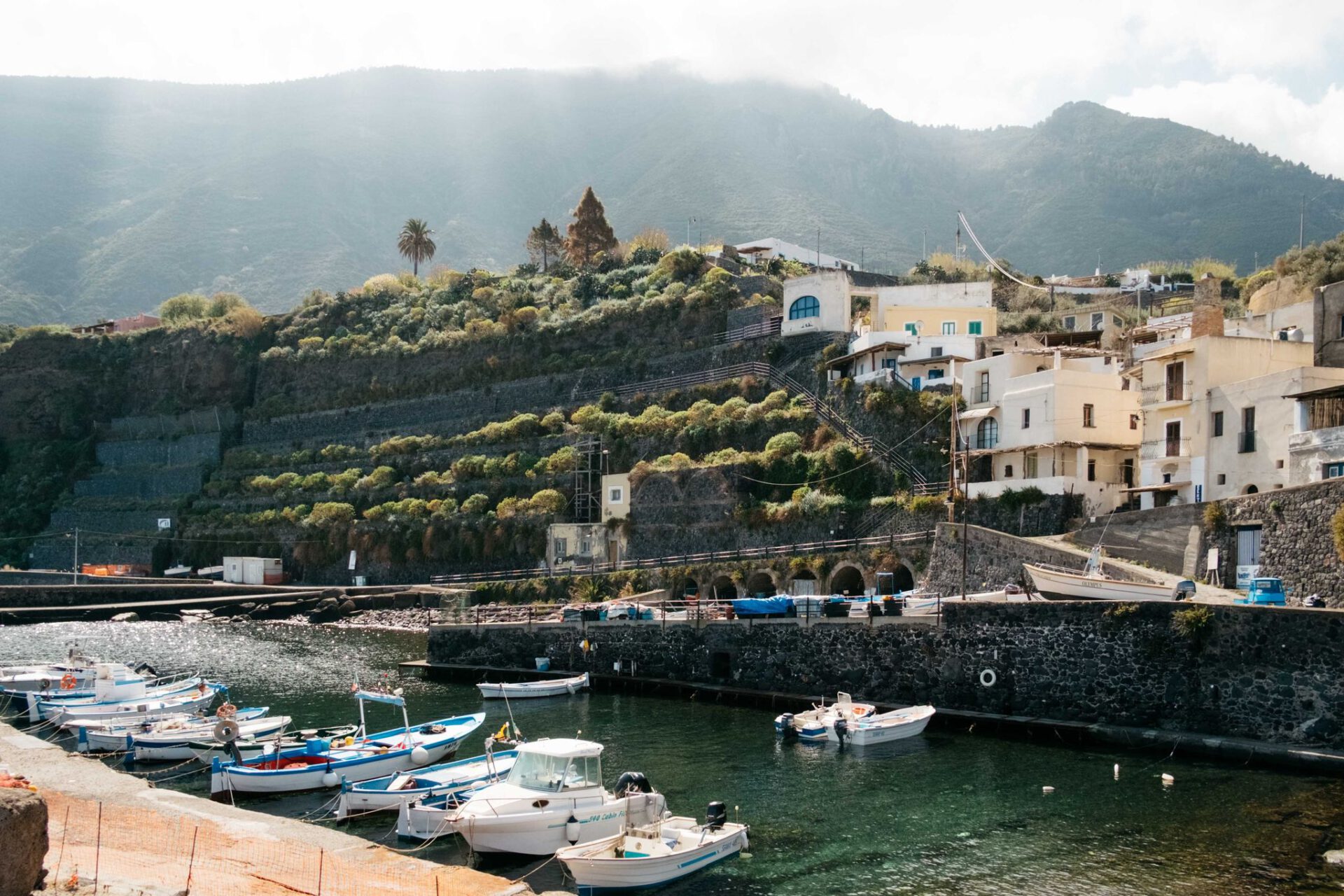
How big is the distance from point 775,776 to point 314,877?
15.4 metres

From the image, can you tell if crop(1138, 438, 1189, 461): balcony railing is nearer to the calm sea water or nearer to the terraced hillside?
the terraced hillside

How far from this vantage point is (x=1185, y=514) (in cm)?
4369

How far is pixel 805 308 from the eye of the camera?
80875 mm

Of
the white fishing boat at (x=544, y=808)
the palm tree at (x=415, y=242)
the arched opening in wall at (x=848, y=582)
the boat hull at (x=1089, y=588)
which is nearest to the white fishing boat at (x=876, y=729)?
the boat hull at (x=1089, y=588)

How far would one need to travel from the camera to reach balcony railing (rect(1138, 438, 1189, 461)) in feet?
165

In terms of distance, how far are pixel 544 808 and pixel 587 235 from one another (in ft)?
318

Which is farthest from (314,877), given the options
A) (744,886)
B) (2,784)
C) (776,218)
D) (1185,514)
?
(776,218)

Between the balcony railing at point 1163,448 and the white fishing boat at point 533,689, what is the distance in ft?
89.9

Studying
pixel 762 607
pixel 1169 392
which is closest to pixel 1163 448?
pixel 1169 392

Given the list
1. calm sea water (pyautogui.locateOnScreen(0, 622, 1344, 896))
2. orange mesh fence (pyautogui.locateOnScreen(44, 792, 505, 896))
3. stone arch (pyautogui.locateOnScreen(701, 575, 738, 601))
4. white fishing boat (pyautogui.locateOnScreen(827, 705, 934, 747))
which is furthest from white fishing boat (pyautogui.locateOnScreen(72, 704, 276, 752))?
stone arch (pyautogui.locateOnScreen(701, 575, 738, 601))

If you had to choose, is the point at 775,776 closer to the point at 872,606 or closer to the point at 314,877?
the point at 872,606

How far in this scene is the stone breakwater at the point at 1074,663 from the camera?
1265 inches

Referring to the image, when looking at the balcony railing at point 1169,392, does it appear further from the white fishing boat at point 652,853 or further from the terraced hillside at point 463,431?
the white fishing boat at point 652,853

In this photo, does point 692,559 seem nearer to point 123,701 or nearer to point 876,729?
point 876,729
